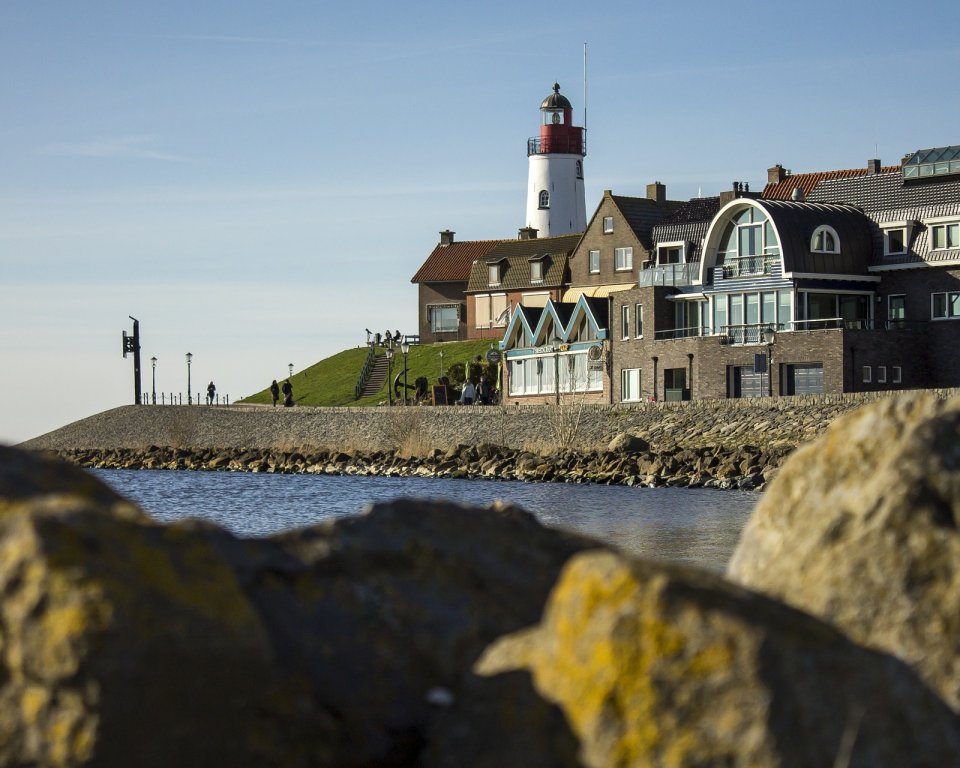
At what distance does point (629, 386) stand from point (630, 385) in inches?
2.4

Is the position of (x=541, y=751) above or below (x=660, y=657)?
below

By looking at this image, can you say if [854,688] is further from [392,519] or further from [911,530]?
[392,519]

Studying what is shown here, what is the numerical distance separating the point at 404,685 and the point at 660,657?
120 centimetres

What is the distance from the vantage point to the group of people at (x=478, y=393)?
6794cm

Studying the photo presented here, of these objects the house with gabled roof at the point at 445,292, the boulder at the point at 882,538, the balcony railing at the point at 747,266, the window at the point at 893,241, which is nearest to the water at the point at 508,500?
the boulder at the point at 882,538

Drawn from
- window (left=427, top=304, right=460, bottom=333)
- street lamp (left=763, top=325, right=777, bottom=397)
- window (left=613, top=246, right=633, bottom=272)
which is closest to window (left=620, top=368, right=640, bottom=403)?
street lamp (left=763, top=325, right=777, bottom=397)

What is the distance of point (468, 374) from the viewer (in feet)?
255

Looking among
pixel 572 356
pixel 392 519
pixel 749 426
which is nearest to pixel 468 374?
pixel 572 356

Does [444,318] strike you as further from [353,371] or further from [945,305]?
[945,305]

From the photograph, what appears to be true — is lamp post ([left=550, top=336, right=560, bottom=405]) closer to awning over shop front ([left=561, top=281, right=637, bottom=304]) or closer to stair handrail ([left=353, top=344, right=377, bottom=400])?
awning over shop front ([left=561, top=281, right=637, bottom=304])

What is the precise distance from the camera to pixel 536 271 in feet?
276

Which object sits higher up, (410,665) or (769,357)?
(769,357)

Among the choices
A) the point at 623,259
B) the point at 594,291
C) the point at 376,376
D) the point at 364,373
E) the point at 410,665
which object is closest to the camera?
the point at 410,665

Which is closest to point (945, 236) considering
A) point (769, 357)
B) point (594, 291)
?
point (769, 357)
